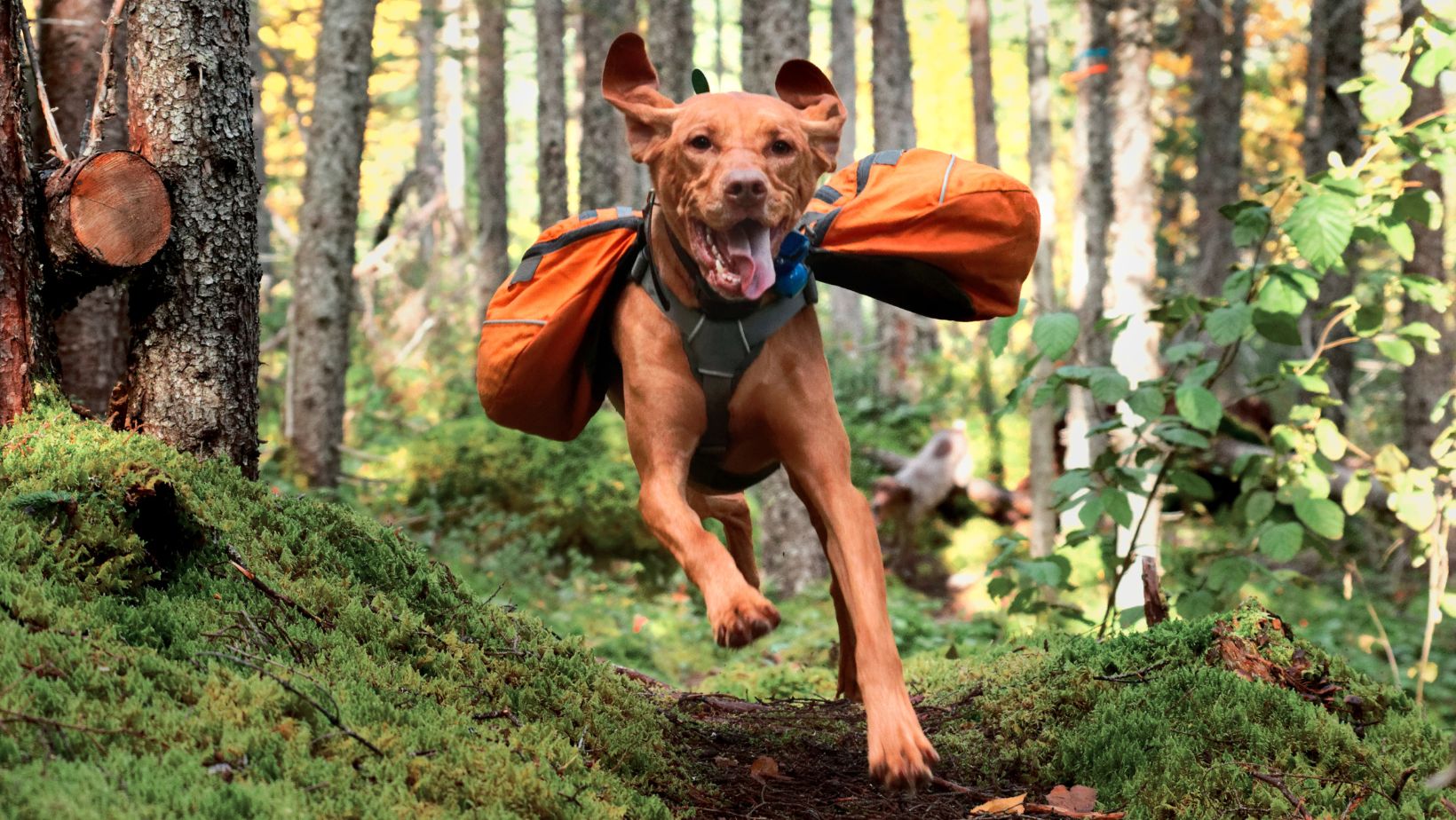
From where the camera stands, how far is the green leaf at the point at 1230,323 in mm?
5180

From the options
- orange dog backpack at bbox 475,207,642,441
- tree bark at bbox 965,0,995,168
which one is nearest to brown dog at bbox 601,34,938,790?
orange dog backpack at bbox 475,207,642,441

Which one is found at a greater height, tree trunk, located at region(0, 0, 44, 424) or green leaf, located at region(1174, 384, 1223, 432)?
tree trunk, located at region(0, 0, 44, 424)

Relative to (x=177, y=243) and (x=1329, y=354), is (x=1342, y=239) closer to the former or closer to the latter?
(x=177, y=243)

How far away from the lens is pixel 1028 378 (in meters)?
5.80

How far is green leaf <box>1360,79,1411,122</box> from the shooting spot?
5035 millimetres

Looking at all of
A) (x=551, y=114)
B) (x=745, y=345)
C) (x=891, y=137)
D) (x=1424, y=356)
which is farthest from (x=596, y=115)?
(x=745, y=345)

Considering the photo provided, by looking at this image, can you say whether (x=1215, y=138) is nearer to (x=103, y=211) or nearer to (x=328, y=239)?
(x=328, y=239)

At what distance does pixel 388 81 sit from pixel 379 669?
1406 inches

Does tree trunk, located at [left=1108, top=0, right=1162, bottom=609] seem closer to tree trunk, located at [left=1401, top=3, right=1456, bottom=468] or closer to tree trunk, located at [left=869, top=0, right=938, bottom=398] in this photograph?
tree trunk, located at [left=1401, top=3, right=1456, bottom=468]

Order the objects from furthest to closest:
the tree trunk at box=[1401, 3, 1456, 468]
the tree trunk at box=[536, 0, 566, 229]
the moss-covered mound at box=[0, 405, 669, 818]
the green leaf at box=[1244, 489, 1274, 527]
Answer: the tree trunk at box=[536, 0, 566, 229]
the tree trunk at box=[1401, 3, 1456, 468]
the green leaf at box=[1244, 489, 1274, 527]
the moss-covered mound at box=[0, 405, 669, 818]

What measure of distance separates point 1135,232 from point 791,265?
212 inches

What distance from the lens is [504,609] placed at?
4051 mm

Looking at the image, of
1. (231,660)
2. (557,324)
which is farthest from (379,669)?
(557,324)

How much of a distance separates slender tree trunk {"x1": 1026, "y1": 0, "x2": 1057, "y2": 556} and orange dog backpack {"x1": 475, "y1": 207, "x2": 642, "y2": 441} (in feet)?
18.7
